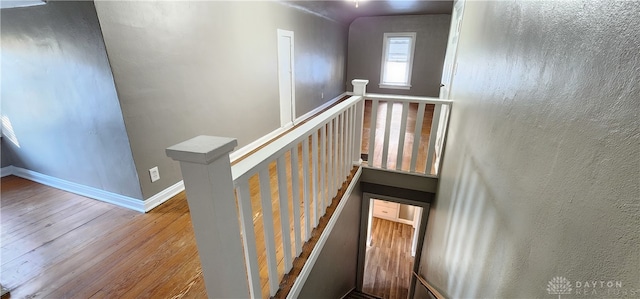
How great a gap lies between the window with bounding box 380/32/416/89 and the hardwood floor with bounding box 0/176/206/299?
6.50 metres

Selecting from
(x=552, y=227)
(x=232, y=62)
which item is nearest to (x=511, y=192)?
(x=552, y=227)

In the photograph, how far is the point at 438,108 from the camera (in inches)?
101

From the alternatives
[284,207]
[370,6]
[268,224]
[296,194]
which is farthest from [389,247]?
[268,224]

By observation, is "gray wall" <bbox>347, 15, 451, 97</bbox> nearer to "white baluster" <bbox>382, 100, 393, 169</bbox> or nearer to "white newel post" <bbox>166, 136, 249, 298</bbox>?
"white baluster" <bbox>382, 100, 393, 169</bbox>

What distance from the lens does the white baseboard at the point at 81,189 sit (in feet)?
7.50

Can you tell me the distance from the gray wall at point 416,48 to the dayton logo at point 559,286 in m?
7.21

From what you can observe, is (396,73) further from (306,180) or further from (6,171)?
(6,171)

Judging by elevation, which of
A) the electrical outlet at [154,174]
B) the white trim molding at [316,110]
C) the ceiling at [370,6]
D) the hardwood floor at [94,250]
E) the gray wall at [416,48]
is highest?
the ceiling at [370,6]

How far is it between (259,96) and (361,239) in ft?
8.08

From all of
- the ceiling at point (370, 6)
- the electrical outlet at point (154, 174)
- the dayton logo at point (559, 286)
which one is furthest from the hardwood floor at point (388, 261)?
the ceiling at point (370, 6)

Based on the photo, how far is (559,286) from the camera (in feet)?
2.09

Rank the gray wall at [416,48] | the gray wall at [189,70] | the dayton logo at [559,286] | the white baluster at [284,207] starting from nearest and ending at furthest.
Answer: the dayton logo at [559,286] < the white baluster at [284,207] < the gray wall at [189,70] < the gray wall at [416,48]

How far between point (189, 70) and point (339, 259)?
2.37 meters

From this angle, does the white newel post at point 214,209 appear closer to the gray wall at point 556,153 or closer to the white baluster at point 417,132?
the gray wall at point 556,153
